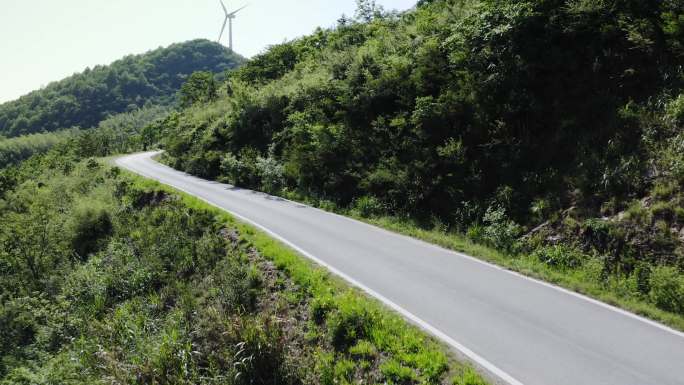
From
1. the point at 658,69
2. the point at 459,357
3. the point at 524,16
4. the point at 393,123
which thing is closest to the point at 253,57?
the point at 393,123

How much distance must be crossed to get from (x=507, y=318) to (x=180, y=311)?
8835mm

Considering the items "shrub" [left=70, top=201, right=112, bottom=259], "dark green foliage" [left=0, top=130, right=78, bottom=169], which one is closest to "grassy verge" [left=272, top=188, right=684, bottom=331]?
"shrub" [left=70, top=201, right=112, bottom=259]

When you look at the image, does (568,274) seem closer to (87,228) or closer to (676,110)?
(676,110)

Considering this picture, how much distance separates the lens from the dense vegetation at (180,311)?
7.82 m

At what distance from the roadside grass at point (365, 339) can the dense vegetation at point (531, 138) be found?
15.6ft

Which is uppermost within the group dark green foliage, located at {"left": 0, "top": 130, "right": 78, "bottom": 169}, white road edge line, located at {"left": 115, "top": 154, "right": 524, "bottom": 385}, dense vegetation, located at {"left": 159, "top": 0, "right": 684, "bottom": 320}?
dense vegetation, located at {"left": 159, "top": 0, "right": 684, "bottom": 320}

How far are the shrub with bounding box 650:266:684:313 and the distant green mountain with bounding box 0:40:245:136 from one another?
555ft

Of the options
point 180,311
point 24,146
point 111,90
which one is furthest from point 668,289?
point 111,90

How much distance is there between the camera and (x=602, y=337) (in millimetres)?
7008

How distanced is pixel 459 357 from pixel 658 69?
1103 cm

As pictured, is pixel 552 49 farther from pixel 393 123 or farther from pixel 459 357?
pixel 459 357

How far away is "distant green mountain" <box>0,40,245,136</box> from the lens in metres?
144

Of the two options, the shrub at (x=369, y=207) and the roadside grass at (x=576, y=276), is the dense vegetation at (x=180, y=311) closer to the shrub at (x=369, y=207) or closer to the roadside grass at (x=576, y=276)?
the roadside grass at (x=576, y=276)

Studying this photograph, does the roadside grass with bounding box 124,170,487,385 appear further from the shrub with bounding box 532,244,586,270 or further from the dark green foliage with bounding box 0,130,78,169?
the dark green foliage with bounding box 0,130,78,169
